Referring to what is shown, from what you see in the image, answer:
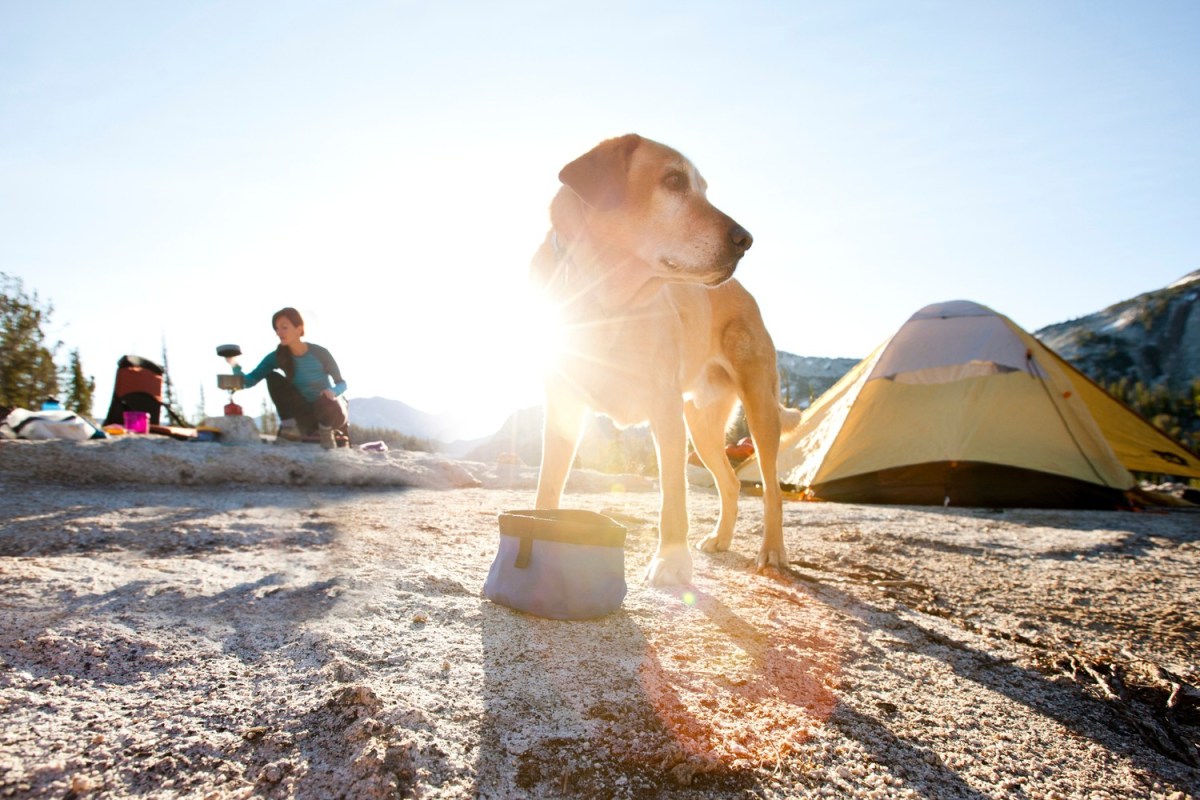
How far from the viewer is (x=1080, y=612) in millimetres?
2457

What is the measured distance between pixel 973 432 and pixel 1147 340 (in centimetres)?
9238

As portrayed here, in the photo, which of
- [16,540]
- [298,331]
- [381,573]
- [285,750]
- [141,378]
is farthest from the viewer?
[141,378]

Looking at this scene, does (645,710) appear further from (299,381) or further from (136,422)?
(136,422)

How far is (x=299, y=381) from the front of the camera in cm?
771

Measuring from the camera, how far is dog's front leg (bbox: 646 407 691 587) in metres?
2.58

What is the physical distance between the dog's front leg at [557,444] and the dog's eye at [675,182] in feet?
3.82

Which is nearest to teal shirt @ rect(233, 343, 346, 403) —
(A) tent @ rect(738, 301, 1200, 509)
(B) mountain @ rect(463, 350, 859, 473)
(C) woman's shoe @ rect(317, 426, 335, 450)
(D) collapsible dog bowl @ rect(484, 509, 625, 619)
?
(C) woman's shoe @ rect(317, 426, 335, 450)

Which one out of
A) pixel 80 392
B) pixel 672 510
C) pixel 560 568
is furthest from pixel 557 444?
pixel 80 392

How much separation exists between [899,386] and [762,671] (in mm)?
7221

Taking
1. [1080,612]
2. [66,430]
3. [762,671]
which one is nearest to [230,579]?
[762,671]

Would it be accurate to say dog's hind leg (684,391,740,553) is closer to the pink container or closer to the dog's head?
the dog's head

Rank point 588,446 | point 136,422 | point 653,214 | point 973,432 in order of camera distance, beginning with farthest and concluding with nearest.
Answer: point 588,446, point 136,422, point 973,432, point 653,214

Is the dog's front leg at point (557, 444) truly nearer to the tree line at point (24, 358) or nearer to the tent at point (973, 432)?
the tent at point (973, 432)

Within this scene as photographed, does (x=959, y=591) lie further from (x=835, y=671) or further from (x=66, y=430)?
(x=66, y=430)
